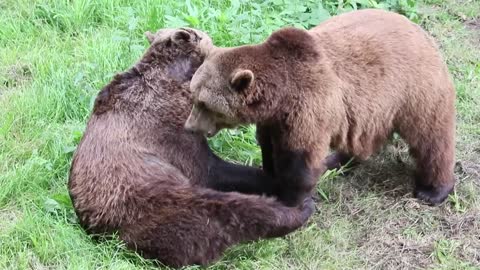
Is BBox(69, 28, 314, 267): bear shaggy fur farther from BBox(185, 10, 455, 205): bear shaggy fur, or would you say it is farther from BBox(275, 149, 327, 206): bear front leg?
BBox(185, 10, 455, 205): bear shaggy fur

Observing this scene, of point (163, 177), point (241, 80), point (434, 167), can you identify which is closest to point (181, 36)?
point (241, 80)

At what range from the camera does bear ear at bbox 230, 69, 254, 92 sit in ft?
15.0

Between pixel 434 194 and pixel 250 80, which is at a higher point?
pixel 250 80

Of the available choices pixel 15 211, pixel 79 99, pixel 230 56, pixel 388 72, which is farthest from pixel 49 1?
pixel 388 72

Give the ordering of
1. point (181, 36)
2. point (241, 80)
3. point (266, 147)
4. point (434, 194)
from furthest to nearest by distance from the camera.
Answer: point (434, 194), point (181, 36), point (266, 147), point (241, 80)

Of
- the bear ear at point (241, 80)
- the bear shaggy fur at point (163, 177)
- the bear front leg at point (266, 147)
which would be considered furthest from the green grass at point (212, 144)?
the bear ear at point (241, 80)

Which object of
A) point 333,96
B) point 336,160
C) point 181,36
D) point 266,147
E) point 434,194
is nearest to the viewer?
point 333,96

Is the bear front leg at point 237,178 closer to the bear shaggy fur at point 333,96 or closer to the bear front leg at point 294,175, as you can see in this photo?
the bear shaggy fur at point 333,96

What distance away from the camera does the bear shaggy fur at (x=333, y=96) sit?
15.6 feet

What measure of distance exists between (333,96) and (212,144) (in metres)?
1.43

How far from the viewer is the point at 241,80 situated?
15.1ft

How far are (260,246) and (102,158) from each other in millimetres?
1241

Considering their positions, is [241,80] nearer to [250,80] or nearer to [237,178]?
[250,80]

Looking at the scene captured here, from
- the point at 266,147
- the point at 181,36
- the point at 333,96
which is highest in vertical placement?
the point at 181,36
